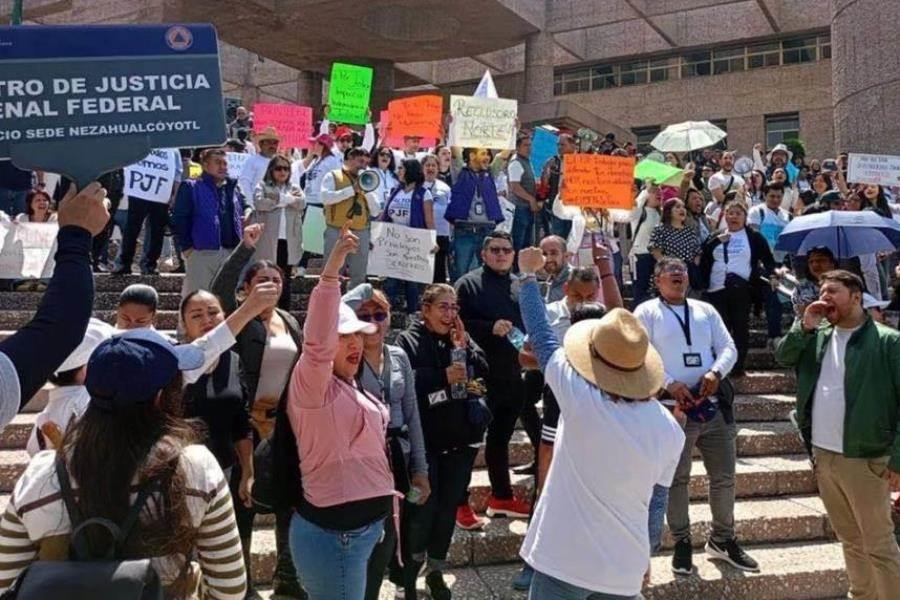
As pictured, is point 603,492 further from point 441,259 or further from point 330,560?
point 441,259

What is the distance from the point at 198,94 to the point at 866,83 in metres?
12.9

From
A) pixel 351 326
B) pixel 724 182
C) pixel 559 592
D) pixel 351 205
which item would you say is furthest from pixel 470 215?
pixel 559 592

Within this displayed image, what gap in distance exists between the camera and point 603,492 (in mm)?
2975

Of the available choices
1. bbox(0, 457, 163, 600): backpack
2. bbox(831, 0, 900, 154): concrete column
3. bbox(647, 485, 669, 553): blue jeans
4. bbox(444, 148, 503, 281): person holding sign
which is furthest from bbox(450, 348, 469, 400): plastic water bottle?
bbox(831, 0, 900, 154): concrete column

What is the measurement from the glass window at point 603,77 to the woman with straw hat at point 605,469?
33.7 meters

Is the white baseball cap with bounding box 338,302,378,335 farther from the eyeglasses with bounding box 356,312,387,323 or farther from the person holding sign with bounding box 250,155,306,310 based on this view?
the person holding sign with bounding box 250,155,306,310

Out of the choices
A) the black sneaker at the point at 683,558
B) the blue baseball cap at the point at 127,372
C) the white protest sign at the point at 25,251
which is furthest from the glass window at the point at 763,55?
the blue baseball cap at the point at 127,372

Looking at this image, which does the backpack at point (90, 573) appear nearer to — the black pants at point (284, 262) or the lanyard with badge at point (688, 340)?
the lanyard with badge at point (688, 340)

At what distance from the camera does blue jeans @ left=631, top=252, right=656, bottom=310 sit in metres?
8.64

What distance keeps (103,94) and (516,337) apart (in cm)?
340

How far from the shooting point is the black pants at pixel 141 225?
27.8 ft

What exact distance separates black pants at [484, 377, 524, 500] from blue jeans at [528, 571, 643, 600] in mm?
2479

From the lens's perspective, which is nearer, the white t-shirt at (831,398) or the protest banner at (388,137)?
the white t-shirt at (831,398)

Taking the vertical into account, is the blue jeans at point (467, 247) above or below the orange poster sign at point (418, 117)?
below
